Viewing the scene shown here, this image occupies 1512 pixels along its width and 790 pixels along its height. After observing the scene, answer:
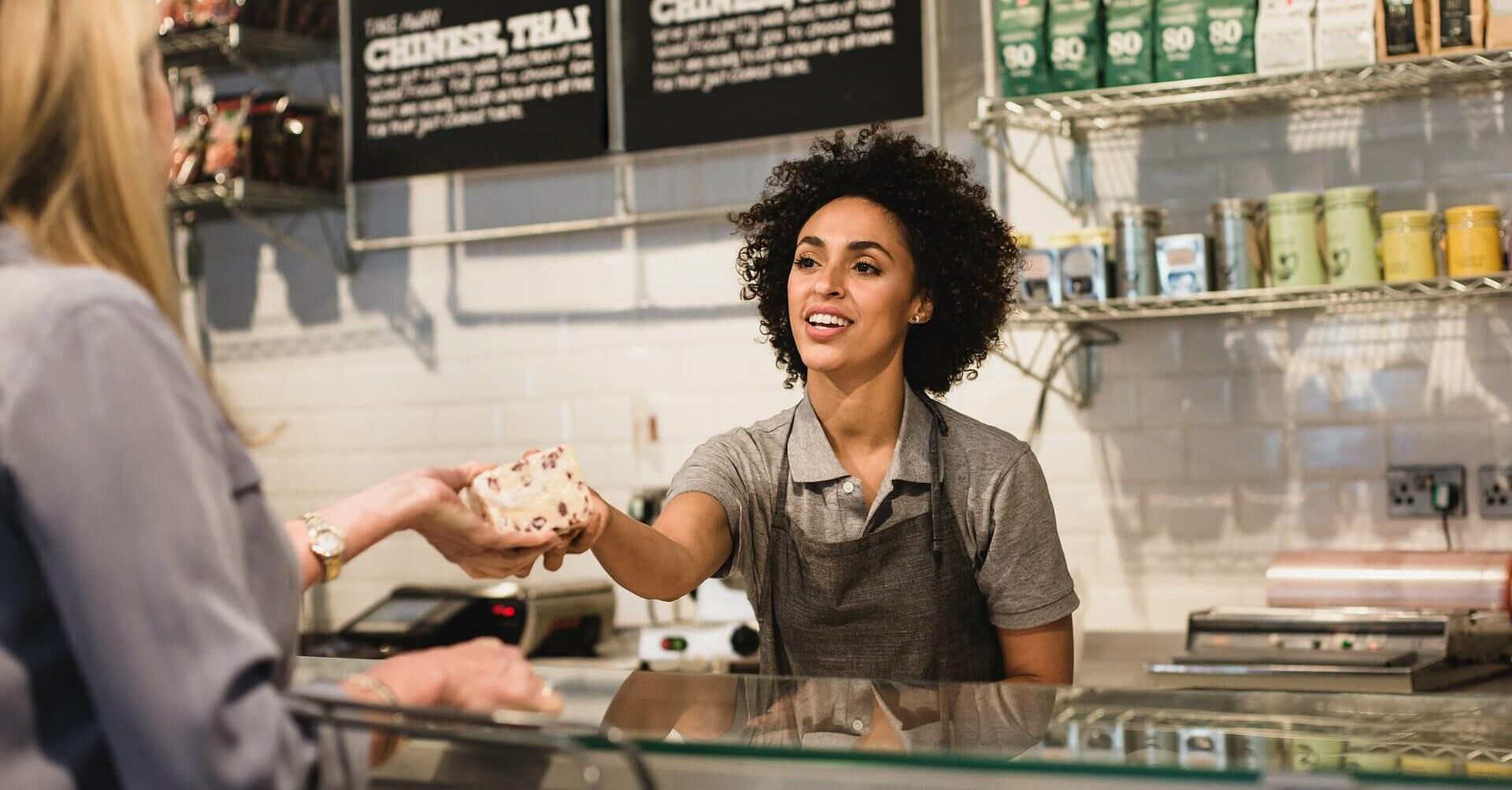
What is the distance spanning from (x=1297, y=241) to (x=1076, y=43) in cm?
62

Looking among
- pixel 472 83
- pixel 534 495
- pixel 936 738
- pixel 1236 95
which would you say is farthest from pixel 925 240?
pixel 472 83

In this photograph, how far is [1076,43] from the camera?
3369 mm

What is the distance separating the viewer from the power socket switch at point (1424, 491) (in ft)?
11.2

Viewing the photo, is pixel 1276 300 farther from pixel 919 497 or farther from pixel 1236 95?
pixel 919 497

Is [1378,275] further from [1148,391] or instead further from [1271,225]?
[1148,391]

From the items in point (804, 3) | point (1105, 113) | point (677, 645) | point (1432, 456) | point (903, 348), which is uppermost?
point (804, 3)

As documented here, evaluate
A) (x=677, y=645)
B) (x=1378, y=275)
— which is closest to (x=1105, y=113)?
(x=1378, y=275)

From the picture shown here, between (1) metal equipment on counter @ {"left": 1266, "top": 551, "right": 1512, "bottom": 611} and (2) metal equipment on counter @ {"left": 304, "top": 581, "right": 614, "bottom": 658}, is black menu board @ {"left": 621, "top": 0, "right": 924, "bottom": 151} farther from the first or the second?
(1) metal equipment on counter @ {"left": 1266, "top": 551, "right": 1512, "bottom": 611}

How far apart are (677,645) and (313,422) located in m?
1.67

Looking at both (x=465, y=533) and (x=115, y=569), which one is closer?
(x=115, y=569)

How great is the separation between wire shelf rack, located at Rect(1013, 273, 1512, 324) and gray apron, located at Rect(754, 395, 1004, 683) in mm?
1263

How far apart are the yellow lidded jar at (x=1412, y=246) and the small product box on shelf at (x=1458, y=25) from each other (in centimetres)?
33

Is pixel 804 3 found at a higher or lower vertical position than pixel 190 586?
higher

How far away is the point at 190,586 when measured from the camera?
0.85 m
